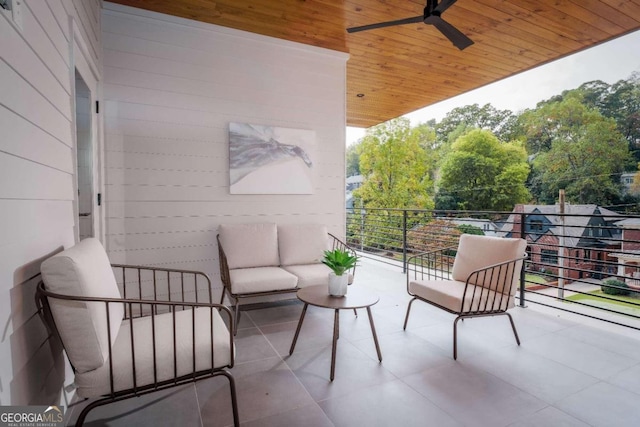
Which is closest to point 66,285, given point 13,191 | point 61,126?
point 13,191

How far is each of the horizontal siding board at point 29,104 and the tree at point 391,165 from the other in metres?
12.7

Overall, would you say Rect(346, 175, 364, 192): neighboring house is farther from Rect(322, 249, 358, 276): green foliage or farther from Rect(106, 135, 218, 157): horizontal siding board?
Rect(322, 249, 358, 276): green foliage

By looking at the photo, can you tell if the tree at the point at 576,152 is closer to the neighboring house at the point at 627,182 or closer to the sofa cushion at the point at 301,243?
the neighboring house at the point at 627,182

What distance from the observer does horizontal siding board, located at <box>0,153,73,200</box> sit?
1.06 meters

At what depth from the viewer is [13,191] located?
3.65 ft

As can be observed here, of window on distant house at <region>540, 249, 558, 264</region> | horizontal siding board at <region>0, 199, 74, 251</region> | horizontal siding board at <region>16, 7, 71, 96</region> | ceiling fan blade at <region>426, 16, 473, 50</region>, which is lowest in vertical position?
window on distant house at <region>540, 249, 558, 264</region>

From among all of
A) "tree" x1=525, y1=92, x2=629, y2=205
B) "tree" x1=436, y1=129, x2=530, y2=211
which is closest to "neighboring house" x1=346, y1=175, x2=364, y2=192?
"tree" x1=436, y1=129, x2=530, y2=211

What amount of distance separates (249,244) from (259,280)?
0.54 metres

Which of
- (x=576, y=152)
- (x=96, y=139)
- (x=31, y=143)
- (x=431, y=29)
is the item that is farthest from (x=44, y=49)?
(x=576, y=152)

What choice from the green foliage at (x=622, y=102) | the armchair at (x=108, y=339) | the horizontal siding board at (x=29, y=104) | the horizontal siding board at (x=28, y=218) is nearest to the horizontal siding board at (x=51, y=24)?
the horizontal siding board at (x=29, y=104)

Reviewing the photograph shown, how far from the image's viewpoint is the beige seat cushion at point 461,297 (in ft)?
7.85

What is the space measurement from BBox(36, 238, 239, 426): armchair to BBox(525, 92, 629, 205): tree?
54.9 feet

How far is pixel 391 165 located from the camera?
13.7 m

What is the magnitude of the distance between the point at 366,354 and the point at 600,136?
1721 centimetres
